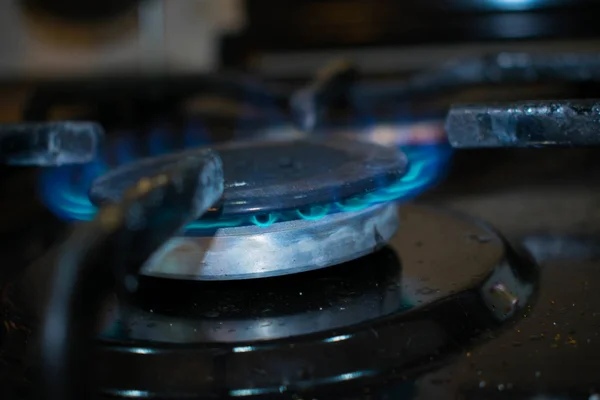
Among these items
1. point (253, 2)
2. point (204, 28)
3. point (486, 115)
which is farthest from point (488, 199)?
point (204, 28)

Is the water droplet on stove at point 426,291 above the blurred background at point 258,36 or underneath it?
underneath

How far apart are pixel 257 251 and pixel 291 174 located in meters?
0.06

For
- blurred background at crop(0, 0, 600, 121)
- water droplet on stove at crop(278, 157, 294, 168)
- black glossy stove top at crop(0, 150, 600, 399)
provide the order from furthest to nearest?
1. blurred background at crop(0, 0, 600, 121)
2. water droplet on stove at crop(278, 157, 294, 168)
3. black glossy stove top at crop(0, 150, 600, 399)

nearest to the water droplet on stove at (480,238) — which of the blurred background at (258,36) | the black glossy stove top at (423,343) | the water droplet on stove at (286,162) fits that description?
the black glossy stove top at (423,343)

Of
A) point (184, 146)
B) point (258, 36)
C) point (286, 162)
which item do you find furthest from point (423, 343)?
point (258, 36)

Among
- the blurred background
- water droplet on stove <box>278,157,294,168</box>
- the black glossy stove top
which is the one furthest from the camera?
the blurred background

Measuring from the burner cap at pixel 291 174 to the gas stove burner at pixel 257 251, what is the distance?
0.05 feet

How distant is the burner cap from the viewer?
0.31m

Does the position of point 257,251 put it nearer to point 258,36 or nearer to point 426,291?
point 426,291

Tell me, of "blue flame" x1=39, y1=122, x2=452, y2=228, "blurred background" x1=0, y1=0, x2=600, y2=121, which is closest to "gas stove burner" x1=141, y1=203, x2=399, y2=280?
"blue flame" x1=39, y1=122, x2=452, y2=228

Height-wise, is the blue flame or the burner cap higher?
the burner cap

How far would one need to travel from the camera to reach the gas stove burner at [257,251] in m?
0.31

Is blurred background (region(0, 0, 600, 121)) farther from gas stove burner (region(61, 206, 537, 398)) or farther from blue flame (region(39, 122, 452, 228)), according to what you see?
gas stove burner (region(61, 206, 537, 398))

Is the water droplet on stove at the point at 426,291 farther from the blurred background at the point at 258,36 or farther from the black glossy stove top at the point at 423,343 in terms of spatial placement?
the blurred background at the point at 258,36
